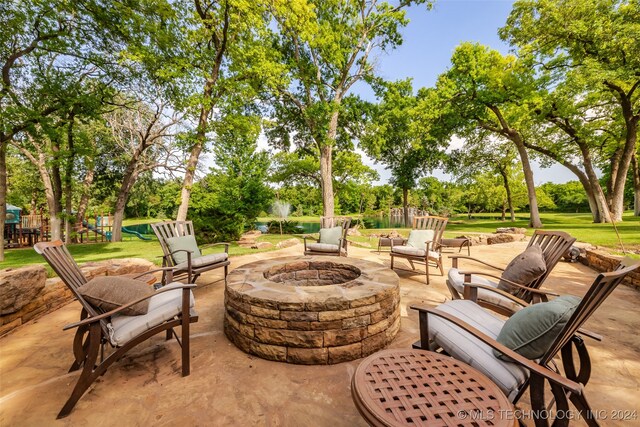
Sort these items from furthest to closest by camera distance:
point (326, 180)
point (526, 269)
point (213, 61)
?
point (326, 180) → point (213, 61) → point (526, 269)

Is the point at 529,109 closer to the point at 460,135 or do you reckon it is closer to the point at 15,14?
the point at 460,135

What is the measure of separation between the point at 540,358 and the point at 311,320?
150 cm

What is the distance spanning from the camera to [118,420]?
1639mm

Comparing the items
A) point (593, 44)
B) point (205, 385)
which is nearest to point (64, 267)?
point (205, 385)

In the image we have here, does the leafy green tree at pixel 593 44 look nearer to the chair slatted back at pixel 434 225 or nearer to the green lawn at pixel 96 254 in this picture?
the chair slatted back at pixel 434 225

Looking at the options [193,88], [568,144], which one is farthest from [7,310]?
[568,144]

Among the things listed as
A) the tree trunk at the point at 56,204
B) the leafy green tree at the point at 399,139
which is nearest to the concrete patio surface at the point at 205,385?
the tree trunk at the point at 56,204

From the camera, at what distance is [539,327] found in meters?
1.41

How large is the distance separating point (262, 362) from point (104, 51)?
11.1 meters

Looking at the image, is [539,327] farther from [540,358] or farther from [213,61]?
[213,61]

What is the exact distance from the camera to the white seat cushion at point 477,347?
138 cm

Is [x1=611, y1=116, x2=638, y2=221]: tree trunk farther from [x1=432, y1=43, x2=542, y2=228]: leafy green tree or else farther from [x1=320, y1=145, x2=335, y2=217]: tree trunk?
[x1=320, y1=145, x2=335, y2=217]: tree trunk

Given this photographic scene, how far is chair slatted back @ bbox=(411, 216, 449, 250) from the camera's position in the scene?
5.18 m

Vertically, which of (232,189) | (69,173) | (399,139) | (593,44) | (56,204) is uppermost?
(593,44)
